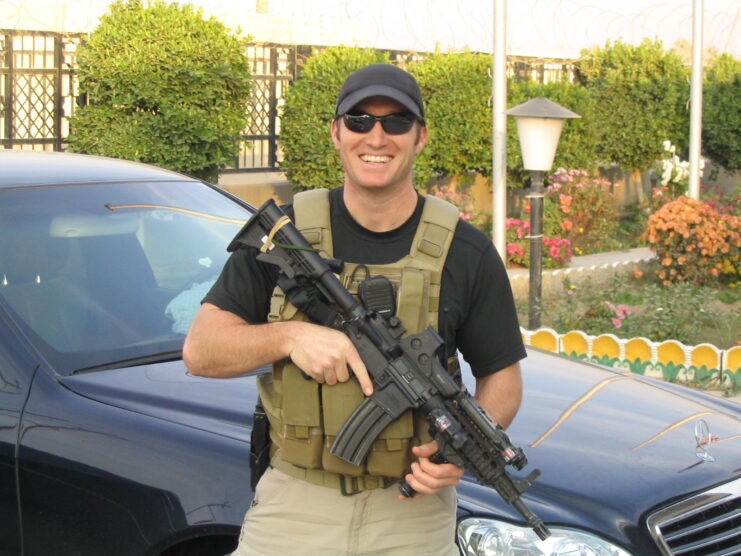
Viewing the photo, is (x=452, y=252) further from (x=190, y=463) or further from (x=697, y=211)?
(x=697, y=211)

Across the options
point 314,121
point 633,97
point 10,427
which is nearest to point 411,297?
point 10,427

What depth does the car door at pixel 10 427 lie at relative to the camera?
3078 mm

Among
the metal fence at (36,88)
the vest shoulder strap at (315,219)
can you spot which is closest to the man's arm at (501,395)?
the vest shoulder strap at (315,219)

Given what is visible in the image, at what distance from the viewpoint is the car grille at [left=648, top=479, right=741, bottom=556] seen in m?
2.78

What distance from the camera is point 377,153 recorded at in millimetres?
2443

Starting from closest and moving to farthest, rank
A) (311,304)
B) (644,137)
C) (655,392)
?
(311,304) < (655,392) < (644,137)

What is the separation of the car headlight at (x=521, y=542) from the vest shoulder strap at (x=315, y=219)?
772 millimetres

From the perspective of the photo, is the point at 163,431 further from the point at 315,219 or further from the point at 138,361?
the point at 315,219

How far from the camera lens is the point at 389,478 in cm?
244

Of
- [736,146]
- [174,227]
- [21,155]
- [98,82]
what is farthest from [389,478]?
[736,146]

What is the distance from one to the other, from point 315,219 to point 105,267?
4.62 feet

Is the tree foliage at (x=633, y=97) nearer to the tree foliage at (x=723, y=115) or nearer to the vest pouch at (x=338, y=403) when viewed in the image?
the tree foliage at (x=723, y=115)

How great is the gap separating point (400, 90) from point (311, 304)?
20.2 inches

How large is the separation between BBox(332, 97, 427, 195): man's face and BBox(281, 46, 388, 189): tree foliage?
28.2 ft
